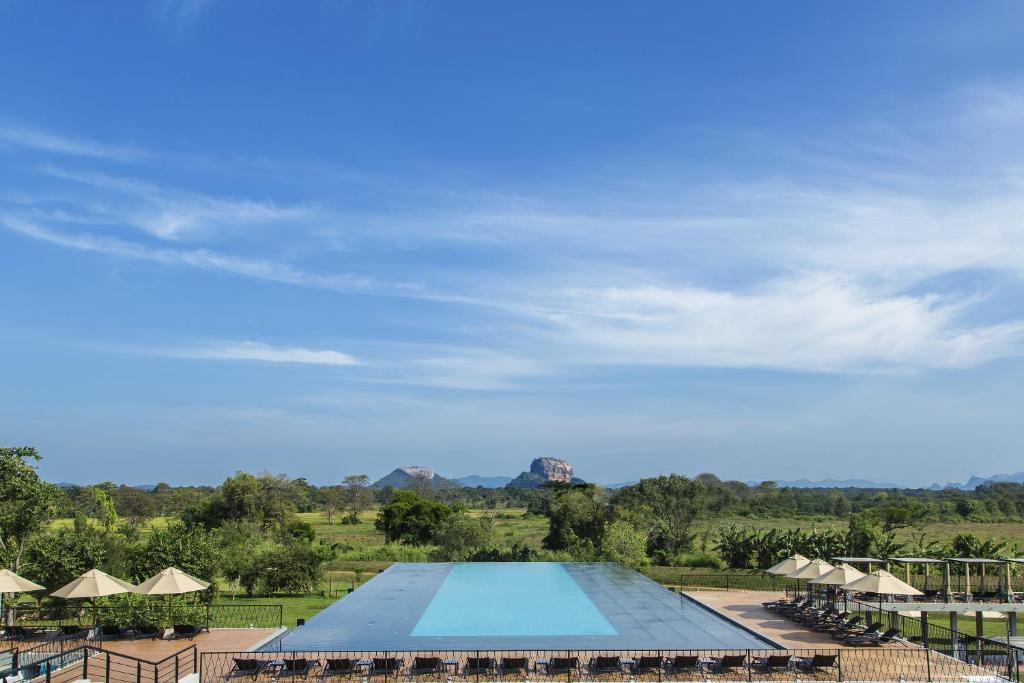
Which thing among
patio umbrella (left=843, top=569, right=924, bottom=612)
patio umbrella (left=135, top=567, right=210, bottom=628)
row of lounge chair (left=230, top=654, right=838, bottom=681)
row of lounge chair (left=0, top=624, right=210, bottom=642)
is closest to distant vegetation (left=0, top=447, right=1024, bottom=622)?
row of lounge chair (left=0, top=624, right=210, bottom=642)

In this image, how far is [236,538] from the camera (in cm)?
4756

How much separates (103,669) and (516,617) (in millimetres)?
13167

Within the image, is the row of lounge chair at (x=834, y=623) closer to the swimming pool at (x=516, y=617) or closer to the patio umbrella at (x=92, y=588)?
the swimming pool at (x=516, y=617)

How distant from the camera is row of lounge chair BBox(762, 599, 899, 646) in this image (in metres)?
24.8

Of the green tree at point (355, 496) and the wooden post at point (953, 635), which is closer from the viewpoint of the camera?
the wooden post at point (953, 635)

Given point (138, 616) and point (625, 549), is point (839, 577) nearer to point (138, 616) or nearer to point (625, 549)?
point (138, 616)

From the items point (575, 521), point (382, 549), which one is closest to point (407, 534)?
point (382, 549)

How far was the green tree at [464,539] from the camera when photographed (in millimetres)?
50688

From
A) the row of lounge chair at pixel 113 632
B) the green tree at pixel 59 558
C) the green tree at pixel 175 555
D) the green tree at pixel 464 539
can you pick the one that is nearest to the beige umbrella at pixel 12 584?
the row of lounge chair at pixel 113 632

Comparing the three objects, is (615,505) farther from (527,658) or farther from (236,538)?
(527,658)

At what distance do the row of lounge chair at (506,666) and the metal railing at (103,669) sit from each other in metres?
1.37

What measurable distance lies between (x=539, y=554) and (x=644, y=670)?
98.5 ft

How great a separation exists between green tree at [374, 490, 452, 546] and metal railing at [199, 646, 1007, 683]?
44403mm

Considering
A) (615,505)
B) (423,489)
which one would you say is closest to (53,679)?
(615,505)
